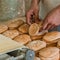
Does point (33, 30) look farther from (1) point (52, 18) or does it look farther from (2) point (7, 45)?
(2) point (7, 45)

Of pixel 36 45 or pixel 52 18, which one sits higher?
pixel 52 18

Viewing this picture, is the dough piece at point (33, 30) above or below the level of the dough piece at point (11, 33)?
above

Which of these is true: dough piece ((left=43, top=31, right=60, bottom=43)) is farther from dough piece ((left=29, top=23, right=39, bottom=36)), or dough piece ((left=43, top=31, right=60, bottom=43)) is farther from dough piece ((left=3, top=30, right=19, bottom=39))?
dough piece ((left=3, top=30, right=19, bottom=39))

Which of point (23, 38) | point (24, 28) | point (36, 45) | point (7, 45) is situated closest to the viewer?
point (7, 45)

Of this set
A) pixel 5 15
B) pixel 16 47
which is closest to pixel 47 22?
pixel 16 47

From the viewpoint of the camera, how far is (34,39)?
3.77 feet

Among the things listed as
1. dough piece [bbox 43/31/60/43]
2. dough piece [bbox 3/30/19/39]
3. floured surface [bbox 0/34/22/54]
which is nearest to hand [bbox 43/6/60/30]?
dough piece [bbox 43/31/60/43]

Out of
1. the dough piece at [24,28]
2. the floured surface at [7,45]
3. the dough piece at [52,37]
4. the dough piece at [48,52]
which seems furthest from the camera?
the dough piece at [24,28]

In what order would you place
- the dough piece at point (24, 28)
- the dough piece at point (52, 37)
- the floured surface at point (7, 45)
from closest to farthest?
the floured surface at point (7, 45) → the dough piece at point (52, 37) → the dough piece at point (24, 28)

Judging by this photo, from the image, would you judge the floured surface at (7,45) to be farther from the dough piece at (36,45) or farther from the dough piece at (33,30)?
the dough piece at (33,30)

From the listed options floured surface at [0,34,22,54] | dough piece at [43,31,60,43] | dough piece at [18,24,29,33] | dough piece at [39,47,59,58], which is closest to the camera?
floured surface at [0,34,22,54]

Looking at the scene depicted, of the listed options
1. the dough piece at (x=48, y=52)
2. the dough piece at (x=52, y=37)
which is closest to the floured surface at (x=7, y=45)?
the dough piece at (x=48, y=52)

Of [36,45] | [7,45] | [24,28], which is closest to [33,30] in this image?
[24,28]

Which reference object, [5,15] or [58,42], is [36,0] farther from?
[58,42]
